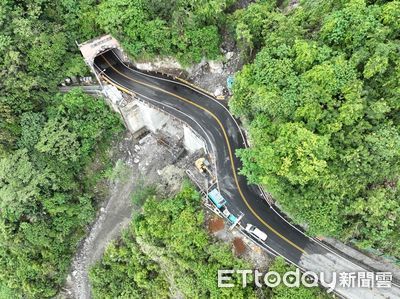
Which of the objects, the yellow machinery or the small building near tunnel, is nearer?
the yellow machinery

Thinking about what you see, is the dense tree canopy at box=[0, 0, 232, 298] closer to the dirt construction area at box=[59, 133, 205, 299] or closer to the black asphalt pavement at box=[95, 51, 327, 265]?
the dirt construction area at box=[59, 133, 205, 299]

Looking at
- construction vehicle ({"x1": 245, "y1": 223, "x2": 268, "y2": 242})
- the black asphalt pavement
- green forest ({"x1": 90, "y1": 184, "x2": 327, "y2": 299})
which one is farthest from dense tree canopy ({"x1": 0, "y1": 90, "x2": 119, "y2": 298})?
construction vehicle ({"x1": 245, "y1": 223, "x2": 268, "y2": 242})

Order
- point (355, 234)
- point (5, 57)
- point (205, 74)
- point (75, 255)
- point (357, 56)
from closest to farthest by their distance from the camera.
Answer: point (357, 56) → point (355, 234) → point (5, 57) → point (205, 74) → point (75, 255)

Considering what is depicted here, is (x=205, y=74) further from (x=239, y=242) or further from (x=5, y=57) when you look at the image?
(x=5, y=57)

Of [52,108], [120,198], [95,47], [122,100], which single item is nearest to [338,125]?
[122,100]

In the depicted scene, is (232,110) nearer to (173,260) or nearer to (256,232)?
(256,232)

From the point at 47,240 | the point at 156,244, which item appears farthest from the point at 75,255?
the point at 156,244
